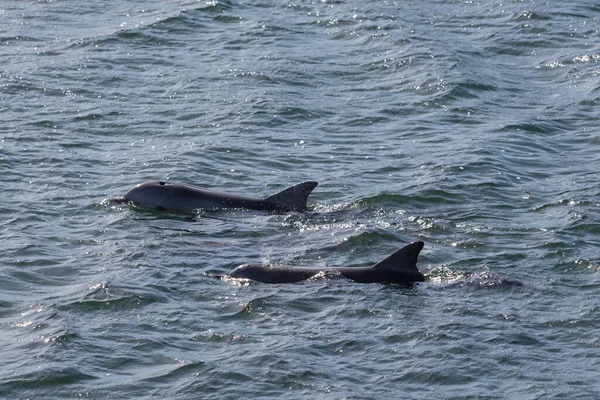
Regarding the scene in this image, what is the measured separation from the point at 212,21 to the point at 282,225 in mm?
15438

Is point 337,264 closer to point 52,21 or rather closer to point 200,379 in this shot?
point 200,379

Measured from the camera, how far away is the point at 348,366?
48.3ft

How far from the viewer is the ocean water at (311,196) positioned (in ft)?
49.0

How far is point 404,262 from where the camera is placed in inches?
672

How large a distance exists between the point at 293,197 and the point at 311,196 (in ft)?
4.12

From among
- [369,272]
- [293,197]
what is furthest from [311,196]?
[369,272]

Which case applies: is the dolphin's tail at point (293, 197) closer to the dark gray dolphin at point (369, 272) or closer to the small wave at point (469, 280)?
the dark gray dolphin at point (369, 272)

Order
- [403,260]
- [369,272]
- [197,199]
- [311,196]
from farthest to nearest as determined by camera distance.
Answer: [311,196] → [197,199] → [369,272] → [403,260]

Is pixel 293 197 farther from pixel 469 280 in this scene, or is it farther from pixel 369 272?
pixel 469 280

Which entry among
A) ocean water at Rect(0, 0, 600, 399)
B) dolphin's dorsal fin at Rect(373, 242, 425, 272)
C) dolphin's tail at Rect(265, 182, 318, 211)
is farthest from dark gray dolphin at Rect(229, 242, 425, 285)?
dolphin's tail at Rect(265, 182, 318, 211)

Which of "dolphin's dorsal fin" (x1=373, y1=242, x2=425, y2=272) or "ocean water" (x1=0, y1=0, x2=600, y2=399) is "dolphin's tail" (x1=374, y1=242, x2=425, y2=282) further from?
"ocean water" (x1=0, y1=0, x2=600, y2=399)

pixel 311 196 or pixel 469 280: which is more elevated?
pixel 469 280

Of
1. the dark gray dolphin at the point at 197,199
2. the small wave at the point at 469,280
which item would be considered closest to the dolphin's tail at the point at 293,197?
the dark gray dolphin at the point at 197,199

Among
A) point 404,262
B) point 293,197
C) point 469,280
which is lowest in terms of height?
point 469,280
